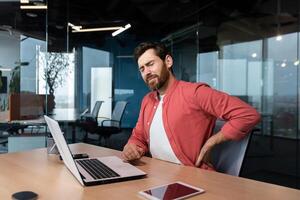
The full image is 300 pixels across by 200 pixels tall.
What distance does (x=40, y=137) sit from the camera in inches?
159

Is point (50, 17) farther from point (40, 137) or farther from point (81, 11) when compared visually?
point (40, 137)

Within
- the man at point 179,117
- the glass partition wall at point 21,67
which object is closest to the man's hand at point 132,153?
the man at point 179,117

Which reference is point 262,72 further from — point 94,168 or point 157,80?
Result: point 94,168

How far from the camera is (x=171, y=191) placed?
1.08 metres

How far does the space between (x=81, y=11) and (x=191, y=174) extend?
4254 mm

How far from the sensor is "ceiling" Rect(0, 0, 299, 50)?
446cm

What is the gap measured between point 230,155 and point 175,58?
3.56 m

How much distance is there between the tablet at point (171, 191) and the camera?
1.03 meters

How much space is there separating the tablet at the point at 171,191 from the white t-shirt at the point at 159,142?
46 centimetres

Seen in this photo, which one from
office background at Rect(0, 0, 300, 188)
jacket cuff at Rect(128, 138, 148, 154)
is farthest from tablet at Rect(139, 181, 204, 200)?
office background at Rect(0, 0, 300, 188)

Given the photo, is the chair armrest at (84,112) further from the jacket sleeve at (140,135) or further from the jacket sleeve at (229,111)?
the jacket sleeve at (229,111)

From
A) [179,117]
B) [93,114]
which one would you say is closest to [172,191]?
[179,117]

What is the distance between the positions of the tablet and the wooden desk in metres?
0.03

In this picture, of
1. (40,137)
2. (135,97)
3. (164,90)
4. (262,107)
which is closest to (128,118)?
(135,97)
